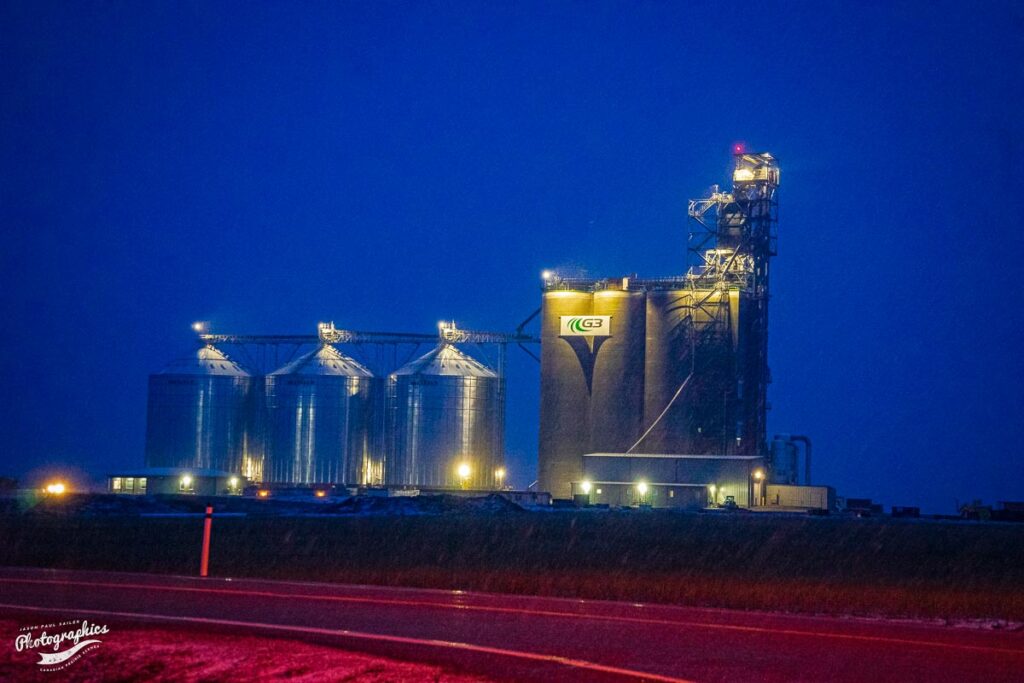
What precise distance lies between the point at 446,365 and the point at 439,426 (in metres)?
3.80

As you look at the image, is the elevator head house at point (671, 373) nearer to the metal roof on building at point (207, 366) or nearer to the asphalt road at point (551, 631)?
the metal roof on building at point (207, 366)

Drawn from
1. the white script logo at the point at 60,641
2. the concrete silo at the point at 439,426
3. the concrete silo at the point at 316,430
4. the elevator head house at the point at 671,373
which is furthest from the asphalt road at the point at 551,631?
the concrete silo at the point at 316,430

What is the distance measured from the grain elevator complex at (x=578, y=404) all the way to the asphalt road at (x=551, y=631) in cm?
4578

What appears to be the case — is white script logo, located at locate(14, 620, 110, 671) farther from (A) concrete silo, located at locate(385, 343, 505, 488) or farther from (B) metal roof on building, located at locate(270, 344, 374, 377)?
(B) metal roof on building, located at locate(270, 344, 374, 377)

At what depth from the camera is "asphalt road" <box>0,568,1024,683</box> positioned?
424 inches

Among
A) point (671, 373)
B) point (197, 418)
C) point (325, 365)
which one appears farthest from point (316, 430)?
point (671, 373)

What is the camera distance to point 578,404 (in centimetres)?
6694

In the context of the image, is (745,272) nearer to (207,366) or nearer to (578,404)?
(578,404)

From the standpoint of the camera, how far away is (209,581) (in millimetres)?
17938

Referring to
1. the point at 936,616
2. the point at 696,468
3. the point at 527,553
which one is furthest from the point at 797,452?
the point at 936,616

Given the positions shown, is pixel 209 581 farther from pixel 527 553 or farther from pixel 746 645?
pixel 527 553

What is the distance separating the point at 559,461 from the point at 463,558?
41027 mm

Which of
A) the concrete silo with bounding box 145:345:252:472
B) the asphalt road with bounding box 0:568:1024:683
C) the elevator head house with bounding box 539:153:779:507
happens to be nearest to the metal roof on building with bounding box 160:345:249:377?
the concrete silo with bounding box 145:345:252:472

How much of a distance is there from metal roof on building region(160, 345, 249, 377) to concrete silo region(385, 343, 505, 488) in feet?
37.0
